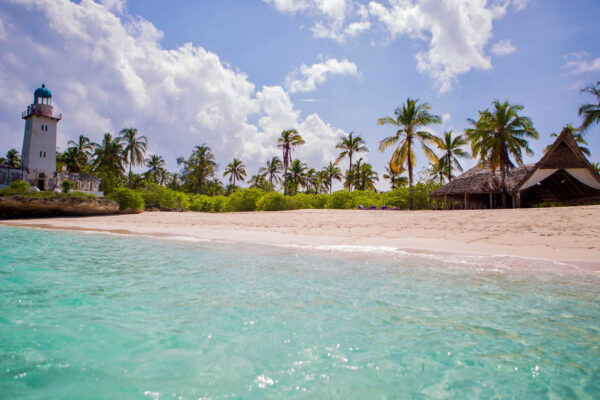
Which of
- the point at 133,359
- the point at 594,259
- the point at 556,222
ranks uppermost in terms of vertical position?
the point at 556,222

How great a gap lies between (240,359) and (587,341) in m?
2.91

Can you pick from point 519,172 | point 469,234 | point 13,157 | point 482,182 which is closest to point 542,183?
point 519,172

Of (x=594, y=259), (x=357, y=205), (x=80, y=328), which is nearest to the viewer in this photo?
(x=80, y=328)

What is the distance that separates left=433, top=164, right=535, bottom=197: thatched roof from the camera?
2339cm

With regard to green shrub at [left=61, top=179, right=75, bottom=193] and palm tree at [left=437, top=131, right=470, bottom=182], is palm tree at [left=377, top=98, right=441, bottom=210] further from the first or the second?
green shrub at [left=61, top=179, right=75, bottom=193]

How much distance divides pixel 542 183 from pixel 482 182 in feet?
12.6

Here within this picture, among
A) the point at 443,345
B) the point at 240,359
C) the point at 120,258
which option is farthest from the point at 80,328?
the point at 120,258

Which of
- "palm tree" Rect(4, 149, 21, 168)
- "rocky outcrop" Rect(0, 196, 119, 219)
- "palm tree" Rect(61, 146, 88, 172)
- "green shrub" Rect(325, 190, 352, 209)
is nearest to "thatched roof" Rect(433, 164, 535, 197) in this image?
"green shrub" Rect(325, 190, 352, 209)

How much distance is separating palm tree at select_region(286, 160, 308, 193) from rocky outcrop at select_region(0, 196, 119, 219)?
33.7m

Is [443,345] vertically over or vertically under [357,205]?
under

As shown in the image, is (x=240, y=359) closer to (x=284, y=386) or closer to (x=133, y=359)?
(x=284, y=386)

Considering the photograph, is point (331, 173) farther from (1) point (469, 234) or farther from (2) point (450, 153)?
(1) point (469, 234)

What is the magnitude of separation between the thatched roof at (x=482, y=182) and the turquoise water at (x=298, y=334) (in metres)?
20.6

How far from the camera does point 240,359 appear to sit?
229 cm
